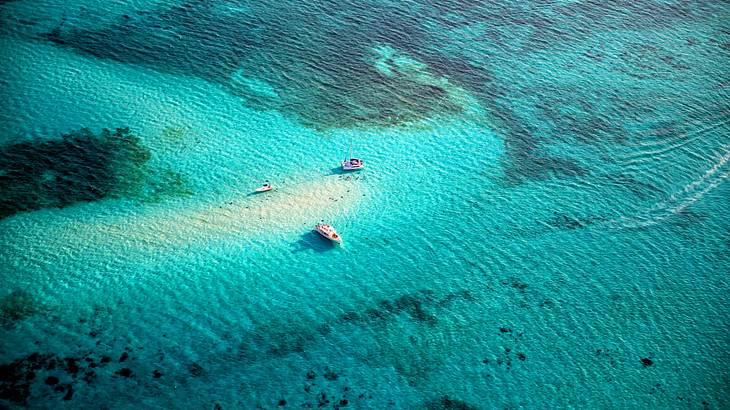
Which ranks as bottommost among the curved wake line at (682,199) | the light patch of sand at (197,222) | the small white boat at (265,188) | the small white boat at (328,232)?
the light patch of sand at (197,222)

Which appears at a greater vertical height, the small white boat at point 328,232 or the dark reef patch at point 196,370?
the small white boat at point 328,232

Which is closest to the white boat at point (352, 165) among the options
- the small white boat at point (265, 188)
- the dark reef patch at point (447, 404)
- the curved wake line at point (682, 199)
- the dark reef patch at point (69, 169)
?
the small white boat at point (265, 188)

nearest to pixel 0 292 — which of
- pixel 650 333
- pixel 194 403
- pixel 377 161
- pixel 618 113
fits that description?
pixel 194 403

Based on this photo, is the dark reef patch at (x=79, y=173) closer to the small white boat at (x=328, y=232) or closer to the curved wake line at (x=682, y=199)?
the small white boat at (x=328, y=232)

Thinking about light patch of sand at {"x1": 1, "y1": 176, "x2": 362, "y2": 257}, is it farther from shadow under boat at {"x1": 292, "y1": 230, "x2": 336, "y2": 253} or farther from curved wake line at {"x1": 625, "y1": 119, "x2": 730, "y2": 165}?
curved wake line at {"x1": 625, "y1": 119, "x2": 730, "y2": 165}

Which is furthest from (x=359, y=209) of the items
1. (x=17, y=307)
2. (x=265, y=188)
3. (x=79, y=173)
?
(x=17, y=307)

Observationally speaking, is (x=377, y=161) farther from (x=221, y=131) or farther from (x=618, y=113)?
(x=618, y=113)

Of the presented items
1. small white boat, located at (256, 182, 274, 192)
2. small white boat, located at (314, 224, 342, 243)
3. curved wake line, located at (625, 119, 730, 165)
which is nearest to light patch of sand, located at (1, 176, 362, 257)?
small white boat, located at (256, 182, 274, 192)
